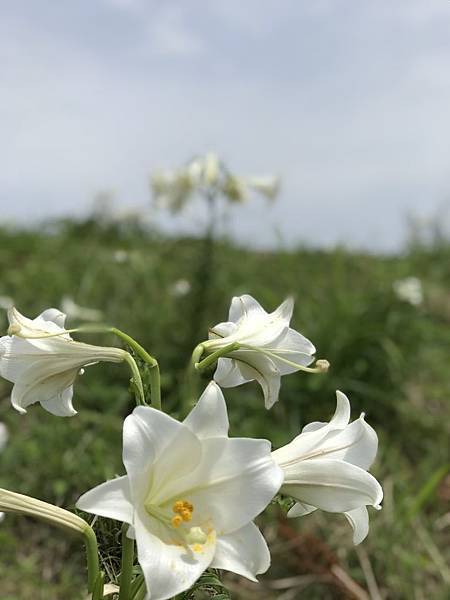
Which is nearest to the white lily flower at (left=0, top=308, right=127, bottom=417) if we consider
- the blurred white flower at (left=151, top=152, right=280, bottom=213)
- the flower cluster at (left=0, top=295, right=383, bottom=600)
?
the flower cluster at (left=0, top=295, right=383, bottom=600)

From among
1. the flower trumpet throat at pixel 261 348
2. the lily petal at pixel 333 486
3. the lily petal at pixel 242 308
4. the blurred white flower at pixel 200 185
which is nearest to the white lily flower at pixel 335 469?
the lily petal at pixel 333 486

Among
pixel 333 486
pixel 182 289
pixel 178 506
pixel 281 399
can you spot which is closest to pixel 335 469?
pixel 333 486

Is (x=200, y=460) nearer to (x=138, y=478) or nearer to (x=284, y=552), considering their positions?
(x=138, y=478)

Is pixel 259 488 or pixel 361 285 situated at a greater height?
pixel 259 488

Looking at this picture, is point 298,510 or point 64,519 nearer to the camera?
point 64,519

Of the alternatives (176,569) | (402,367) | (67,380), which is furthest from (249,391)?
(176,569)

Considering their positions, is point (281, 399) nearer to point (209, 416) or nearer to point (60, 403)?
point (60, 403)
